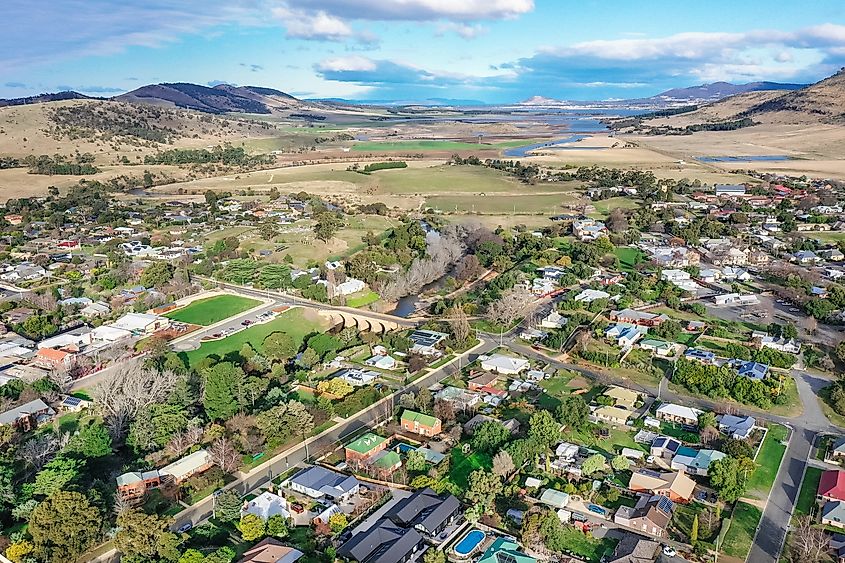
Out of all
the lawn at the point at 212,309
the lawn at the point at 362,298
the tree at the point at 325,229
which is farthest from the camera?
the tree at the point at 325,229

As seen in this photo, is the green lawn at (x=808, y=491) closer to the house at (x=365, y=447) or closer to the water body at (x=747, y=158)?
the house at (x=365, y=447)

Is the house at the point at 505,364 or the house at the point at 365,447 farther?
the house at the point at 505,364

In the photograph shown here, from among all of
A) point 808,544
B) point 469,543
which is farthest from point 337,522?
point 808,544

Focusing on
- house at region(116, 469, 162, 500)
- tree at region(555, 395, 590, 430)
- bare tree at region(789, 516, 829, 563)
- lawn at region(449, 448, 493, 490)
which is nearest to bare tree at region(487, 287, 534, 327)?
tree at region(555, 395, 590, 430)

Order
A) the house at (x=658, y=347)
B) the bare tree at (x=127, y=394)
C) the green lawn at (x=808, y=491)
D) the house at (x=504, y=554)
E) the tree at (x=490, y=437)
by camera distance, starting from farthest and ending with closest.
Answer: the house at (x=658, y=347), the bare tree at (x=127, y=394), the tree at (x=490, y=437), the green lawn at (x=808, y=491), the house at (x=504, y=554)

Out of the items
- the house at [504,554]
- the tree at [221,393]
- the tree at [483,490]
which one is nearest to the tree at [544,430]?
the tree at [483,490]

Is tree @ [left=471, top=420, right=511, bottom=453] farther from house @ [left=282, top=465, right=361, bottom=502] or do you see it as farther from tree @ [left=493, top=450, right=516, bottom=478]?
house @ [left=282, top=465, right=361, bottom=502]
